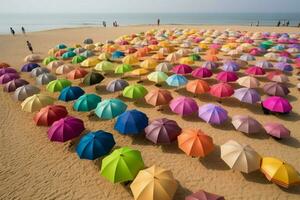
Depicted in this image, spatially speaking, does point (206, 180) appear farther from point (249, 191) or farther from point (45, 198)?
point (45, 198)

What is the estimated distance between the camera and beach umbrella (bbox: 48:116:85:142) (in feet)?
36.3

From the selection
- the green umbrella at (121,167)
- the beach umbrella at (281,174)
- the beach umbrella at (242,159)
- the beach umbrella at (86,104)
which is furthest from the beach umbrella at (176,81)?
the beach umbrella at (281,174)

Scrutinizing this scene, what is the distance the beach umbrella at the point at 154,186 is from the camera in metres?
7.75

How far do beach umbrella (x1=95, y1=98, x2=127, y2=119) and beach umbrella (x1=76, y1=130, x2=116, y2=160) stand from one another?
2402mm

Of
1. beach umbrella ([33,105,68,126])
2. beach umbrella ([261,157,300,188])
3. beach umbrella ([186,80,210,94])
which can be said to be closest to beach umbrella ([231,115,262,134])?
beach umbrella ([261,157,300,188])

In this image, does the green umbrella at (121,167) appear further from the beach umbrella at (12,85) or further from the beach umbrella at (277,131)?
the beach umbrella at (12,85)

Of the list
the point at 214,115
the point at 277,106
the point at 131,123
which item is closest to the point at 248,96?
the point at 277,106

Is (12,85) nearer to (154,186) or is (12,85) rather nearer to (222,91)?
(154,186)

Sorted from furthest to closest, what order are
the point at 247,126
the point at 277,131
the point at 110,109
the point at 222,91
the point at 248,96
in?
1. the point at 222,91
2. the point at 248,96
3. the point at 110,109
4. the point at 247,126
5. the point at 277,131

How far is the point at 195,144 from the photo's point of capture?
1007cm

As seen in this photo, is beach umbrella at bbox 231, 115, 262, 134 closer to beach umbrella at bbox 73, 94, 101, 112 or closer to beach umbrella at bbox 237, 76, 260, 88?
beach umbrella at bbox 237, 76, 260, 88

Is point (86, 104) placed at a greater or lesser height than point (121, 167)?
greater

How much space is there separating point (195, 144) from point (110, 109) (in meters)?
5.40

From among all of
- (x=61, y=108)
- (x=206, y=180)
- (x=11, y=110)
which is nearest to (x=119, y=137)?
(x=61, y=108)
